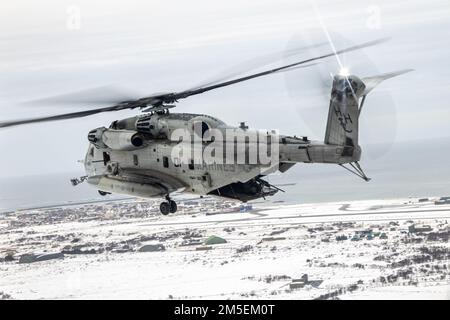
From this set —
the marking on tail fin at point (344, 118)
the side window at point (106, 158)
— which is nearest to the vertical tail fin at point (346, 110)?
the marking on tail fin at point (344, 118)

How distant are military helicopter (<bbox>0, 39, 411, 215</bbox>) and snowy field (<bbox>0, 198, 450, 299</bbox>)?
10757mm

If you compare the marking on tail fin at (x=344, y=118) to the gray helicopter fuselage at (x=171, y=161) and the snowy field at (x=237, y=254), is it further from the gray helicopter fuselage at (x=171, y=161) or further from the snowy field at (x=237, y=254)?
the snowy field at (x=237, y=254)

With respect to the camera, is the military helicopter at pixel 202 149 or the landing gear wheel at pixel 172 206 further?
the landing gear wheel at pixel 172 206

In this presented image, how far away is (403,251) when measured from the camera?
40.6 m

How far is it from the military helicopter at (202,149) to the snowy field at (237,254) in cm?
1076

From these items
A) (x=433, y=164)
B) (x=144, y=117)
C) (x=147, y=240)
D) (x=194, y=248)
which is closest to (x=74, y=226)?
(x=147, y=240)

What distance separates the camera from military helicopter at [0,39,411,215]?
16.8 m

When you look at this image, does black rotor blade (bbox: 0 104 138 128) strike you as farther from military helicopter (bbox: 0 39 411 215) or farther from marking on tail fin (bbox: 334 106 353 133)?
marking on tail fin (bbox: 334 106 353 133)

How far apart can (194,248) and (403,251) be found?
12.7 metres

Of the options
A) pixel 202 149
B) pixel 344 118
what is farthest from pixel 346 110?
pixel 202 149

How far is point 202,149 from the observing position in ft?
61.0

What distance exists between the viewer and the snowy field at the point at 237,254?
31.8 meters
